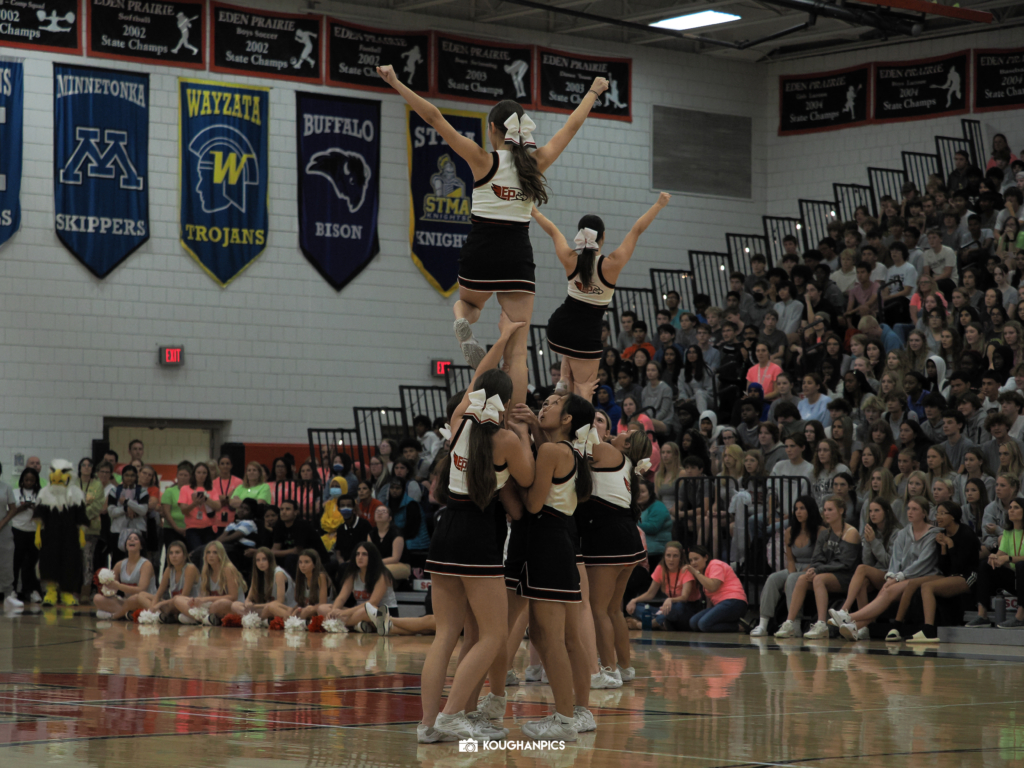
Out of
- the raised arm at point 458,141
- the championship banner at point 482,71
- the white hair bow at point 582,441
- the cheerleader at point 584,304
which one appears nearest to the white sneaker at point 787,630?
the cheerleader at point 584,304

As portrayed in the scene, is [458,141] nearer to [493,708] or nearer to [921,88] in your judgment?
[493,708]

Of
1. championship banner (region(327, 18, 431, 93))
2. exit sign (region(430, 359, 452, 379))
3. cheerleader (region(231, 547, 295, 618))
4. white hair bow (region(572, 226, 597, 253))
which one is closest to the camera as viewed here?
white hair bow (region(572, 226, 597, 253))

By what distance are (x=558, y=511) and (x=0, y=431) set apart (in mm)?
12883

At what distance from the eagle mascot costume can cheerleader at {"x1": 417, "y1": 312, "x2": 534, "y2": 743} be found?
10.8 metres

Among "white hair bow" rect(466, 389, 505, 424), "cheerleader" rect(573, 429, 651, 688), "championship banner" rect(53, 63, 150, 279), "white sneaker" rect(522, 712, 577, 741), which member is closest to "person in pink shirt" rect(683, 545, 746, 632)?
"cheerleader" rect(573, 429, 651, 688)

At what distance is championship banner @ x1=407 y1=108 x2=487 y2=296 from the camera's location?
19.5m

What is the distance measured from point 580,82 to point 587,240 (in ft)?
44.3

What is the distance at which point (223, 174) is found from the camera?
18.2 m

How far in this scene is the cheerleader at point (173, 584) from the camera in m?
13.3

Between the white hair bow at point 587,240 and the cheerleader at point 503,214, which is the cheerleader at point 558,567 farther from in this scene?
the white hair bow at point 587,240

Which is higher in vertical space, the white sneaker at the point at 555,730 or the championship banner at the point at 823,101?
the championship banner at the point at 823,101

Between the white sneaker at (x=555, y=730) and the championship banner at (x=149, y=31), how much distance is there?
1439 cm

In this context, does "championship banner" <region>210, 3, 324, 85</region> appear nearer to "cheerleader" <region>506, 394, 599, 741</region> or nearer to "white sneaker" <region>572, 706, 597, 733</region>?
"cheerleader" <region>506, 394, 599, 741</region>

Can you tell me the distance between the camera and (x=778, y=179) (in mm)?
22266
